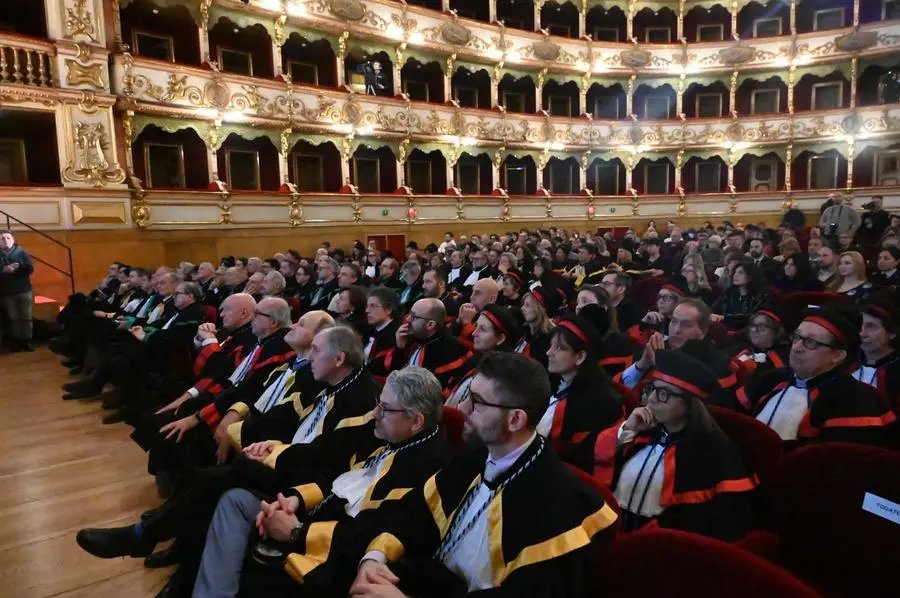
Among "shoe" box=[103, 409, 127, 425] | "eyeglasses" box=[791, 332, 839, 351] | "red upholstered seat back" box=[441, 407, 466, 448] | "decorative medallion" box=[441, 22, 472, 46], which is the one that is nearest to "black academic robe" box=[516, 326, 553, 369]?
"red upholstered seat back" box=[441, 407, 466, 448]

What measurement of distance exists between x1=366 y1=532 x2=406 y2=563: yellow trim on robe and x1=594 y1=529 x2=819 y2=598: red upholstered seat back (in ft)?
1.93

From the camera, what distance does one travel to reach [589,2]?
17.9m

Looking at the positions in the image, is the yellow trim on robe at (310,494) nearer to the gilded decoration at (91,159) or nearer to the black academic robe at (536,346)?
the black academic robe at (536,346)

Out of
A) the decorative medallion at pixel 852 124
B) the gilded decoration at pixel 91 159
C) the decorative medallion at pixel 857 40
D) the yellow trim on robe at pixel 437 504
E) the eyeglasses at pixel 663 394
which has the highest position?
the decorative medallion at pixel 857 40

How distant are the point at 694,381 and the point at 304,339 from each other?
6.88ft

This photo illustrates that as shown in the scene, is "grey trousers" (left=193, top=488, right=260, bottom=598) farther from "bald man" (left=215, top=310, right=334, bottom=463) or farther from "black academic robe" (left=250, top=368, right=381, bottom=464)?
"bald man" (left=215, top=310, right=334, bottom=463)

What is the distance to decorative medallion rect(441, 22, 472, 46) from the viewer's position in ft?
48.3

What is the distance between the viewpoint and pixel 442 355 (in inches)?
141

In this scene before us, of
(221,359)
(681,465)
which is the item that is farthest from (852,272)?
(221,359)

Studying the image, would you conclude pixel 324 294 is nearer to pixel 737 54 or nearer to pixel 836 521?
pixel 836 521

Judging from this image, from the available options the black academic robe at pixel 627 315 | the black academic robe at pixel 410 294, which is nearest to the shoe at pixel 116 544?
the black academic robe at pixel 627 315

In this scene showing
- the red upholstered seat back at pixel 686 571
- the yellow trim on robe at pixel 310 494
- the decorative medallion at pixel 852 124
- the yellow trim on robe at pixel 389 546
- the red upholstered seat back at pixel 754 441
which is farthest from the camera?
the decorative medallion at pixel 852 124

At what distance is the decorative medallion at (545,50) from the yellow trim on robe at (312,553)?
17.1m

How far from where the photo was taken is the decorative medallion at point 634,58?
59.0 feet
